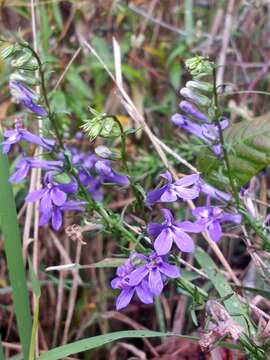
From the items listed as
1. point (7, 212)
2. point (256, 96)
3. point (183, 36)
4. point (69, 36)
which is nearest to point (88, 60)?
point (69, 36)

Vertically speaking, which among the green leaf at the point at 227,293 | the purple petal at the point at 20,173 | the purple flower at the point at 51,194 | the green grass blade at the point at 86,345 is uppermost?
the purple petal at the point at 20,173

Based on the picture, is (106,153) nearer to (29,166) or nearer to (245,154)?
(29,166)

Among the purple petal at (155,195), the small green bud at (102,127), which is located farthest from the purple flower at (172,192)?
the small green bud at (102,127)

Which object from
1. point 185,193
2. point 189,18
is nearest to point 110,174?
point 185,193

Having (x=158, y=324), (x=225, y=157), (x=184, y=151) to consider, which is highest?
(x=225, y=157)

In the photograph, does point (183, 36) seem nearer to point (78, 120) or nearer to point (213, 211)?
point (78, 120)

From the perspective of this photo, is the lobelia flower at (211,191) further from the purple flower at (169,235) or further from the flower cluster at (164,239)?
the purple flower at (169,235)
